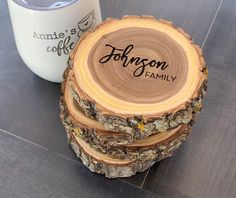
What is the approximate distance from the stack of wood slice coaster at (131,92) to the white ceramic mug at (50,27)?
0.05 meters

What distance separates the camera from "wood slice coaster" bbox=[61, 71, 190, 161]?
59 cm

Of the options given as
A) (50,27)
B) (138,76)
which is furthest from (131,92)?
(50,27)

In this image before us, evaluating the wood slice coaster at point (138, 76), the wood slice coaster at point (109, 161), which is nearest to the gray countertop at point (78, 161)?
the wood slice coaster at point (109, 161)

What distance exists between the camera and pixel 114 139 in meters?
0.59

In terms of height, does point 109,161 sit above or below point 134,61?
below

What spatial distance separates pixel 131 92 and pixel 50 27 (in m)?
0.17

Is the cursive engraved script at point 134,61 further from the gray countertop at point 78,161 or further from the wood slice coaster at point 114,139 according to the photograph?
the gray countertop at point 78,161

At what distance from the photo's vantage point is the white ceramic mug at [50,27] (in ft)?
2.10

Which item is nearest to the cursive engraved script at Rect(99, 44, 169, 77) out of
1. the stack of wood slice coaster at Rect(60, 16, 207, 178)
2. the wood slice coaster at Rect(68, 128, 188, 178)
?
the stack of wood slice coaster at Rect(60, 16, 207, 178)

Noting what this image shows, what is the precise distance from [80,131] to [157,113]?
0.40 feet

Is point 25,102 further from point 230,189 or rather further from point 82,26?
point 230,189

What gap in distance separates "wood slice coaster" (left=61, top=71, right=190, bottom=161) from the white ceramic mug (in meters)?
0.10

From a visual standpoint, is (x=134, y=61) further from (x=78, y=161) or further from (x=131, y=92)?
(x=78, y=161)

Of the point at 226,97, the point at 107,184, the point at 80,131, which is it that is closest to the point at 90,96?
the point at 80,131
